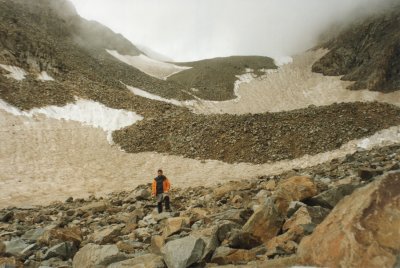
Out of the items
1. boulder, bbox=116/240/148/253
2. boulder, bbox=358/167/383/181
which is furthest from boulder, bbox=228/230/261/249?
boulder, bbox=358/167/383/181

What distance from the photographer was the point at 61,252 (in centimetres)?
816

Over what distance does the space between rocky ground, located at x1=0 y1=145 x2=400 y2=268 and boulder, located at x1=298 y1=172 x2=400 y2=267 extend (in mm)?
12

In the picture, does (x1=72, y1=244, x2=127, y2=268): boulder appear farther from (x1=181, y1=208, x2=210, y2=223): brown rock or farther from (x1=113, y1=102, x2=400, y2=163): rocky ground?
(x1=113, y1=102, x2=400, y2=163): rocky ground

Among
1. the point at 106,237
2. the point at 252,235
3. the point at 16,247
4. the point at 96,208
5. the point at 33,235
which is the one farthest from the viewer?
the point at 96,208

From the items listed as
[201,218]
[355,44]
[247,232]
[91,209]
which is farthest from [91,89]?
[355,44]

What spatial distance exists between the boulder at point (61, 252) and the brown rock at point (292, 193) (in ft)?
14.9

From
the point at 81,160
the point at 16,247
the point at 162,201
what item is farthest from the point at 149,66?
the point at 16,247

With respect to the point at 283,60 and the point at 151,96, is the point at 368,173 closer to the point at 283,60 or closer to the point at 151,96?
the point at 151,96

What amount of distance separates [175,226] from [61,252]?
8.21 ft

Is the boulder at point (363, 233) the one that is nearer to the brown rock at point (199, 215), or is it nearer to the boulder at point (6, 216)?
the brown rock at point (199, 215)

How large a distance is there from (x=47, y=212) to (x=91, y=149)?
Answer: 16067 millimetres

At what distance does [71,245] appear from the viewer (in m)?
8.44

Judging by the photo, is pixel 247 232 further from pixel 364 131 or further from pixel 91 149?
pixel 91 149

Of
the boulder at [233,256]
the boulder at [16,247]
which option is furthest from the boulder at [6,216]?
the boulder at [233,256]
